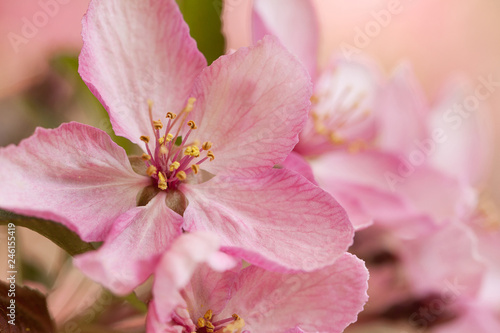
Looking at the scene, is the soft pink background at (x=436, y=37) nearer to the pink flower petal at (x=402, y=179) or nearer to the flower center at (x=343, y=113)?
the flower center at (x=343, y=113)

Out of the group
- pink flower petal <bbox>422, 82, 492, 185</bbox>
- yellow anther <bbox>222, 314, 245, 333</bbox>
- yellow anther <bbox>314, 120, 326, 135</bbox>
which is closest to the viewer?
yellow anther <bbox>222, 314, 245, 333</bbox>


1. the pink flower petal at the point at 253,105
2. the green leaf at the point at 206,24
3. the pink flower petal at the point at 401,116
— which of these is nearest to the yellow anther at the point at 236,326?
the pink flower petal at the point at 253,105

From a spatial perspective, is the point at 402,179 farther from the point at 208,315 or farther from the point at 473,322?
the point at 208,315

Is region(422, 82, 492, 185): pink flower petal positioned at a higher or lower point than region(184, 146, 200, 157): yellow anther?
lower

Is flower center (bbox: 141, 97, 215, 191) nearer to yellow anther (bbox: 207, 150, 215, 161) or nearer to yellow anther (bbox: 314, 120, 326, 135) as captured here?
yellow anther (bbox: 207, 150, 215, 161)

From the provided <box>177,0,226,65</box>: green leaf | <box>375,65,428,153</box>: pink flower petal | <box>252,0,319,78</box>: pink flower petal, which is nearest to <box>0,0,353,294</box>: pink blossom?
<box>177,0,226,65</box>: green leaf

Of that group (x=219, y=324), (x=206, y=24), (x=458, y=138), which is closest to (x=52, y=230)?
(x=219, y=324)
